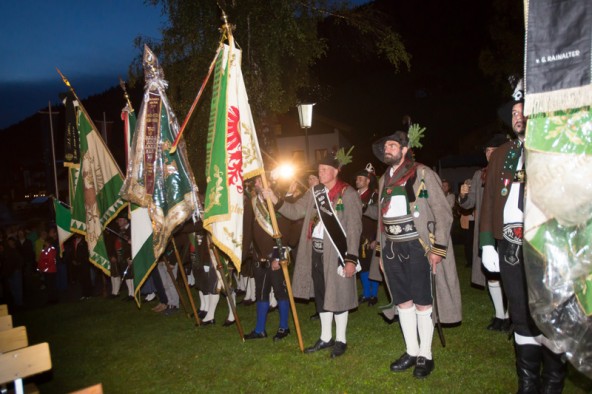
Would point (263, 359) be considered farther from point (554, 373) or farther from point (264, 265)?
point (554, 373)

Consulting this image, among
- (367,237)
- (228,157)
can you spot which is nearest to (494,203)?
(228,157)

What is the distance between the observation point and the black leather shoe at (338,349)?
18.4ft

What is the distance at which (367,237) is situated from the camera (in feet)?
28.7

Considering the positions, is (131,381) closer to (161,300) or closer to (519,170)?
(161,300)

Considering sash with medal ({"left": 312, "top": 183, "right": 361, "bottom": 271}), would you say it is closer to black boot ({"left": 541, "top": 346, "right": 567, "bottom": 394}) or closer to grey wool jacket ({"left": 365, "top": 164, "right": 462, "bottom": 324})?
grey wool jacket ({"left": 365, "top": 164, "right": 462, "bottom": 324})

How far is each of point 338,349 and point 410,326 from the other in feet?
3.58

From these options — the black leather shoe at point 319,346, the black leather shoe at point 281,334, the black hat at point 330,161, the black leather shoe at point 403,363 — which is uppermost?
the black hat at point 330,161

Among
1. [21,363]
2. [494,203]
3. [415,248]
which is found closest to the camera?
[21,363]

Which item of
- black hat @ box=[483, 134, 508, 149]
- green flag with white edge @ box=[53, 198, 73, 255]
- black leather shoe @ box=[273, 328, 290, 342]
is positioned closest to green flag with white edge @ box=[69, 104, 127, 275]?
green flag with white edge @ box=[53, 198, 73, 255]

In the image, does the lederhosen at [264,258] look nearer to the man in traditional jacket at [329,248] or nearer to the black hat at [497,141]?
the man in traditional jacket at [329,248]

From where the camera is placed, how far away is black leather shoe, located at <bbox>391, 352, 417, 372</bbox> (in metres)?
4.98

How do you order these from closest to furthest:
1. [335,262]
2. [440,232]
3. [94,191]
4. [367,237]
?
[440,232]
[335,262]
[94,191]
[367,237]

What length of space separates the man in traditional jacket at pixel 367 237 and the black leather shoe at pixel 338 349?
2.57 metres

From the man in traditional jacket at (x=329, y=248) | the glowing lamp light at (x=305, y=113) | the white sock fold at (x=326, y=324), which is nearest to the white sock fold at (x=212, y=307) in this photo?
the man in traditional jacket at (x=329, y=248)
